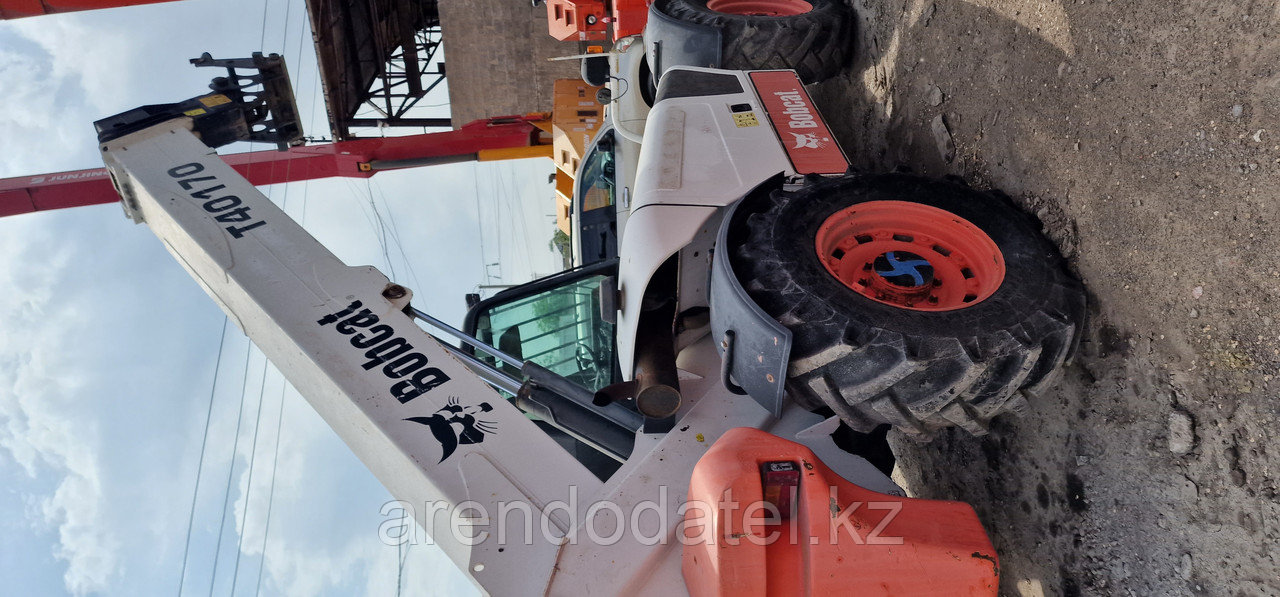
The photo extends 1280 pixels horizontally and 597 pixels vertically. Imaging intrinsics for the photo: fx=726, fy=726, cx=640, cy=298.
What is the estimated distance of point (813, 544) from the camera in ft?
5.68

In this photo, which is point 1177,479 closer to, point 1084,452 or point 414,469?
point 1084,452

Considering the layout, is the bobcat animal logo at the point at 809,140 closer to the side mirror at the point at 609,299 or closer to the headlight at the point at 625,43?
the side mirror at the point at 609,299

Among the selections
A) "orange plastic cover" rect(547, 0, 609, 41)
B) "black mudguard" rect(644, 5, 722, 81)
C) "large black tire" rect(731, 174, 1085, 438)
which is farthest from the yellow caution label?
"orange plastic cover" rect(547, 0, 609, 41)

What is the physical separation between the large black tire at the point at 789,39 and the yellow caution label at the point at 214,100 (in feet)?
8.28

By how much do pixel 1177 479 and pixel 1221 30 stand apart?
105 centimetres

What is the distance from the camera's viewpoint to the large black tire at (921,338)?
181 cm

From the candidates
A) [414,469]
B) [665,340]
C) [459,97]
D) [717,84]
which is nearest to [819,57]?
[717,84]

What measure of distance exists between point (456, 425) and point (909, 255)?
148 cm

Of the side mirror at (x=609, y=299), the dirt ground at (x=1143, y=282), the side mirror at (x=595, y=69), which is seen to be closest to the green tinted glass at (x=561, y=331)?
the side mirror at (x=609, y=299)

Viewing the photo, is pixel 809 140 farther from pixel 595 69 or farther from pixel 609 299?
pixel 595 69

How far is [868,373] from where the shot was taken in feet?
6.09

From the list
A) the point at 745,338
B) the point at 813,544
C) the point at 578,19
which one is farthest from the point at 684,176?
the point at 578,19

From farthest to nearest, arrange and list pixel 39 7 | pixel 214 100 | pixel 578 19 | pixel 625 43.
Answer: pixel 578 19 < pixel 625 43 < pixel 39 7 < pixel 214 100

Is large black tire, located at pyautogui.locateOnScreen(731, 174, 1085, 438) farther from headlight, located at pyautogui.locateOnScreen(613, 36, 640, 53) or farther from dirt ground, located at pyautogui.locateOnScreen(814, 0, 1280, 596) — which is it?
headlight, located at pyautogui.locateOnScreen(613, 36, 640, 53)
